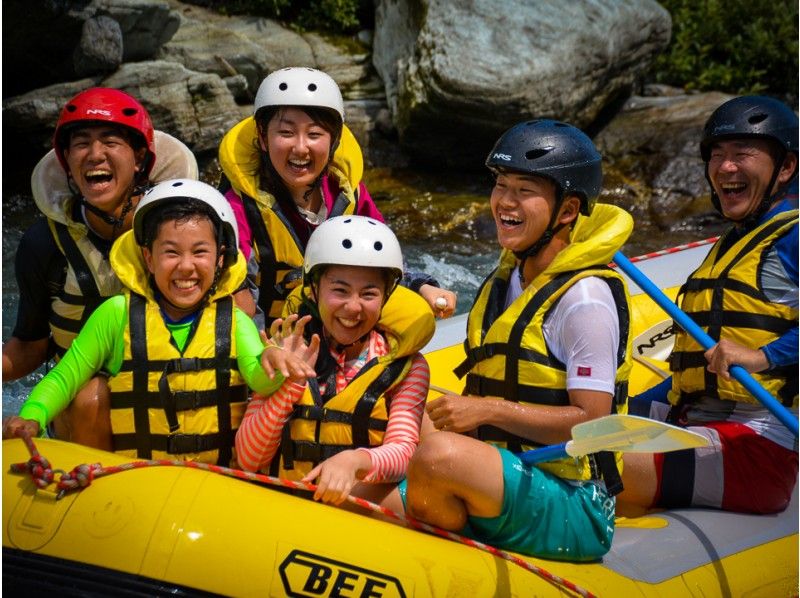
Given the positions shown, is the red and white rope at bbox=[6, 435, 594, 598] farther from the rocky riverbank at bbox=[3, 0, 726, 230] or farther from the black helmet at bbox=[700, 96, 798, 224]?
the rocky riverbank at bbox=[3, 0, 726, 230]

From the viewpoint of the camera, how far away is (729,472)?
3125 mm

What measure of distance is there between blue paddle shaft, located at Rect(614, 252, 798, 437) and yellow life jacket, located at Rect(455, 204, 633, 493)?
389 mm

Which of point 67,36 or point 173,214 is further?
point 67,36

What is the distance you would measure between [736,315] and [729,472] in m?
0.47

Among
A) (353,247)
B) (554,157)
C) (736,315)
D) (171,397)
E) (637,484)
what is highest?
(554,157)

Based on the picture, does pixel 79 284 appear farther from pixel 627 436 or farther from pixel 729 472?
pixel 729 472

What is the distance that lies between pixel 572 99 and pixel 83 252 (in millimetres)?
6083

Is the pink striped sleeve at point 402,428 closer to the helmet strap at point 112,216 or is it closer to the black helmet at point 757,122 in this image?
the helmet strap at point 112,216

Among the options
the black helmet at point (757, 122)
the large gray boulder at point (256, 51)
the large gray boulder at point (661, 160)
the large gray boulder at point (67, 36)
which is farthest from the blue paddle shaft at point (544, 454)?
the large gray boulder at point (256, 51)

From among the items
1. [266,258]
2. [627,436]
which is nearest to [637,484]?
[627,436]

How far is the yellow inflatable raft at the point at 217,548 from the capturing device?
247 centimetres

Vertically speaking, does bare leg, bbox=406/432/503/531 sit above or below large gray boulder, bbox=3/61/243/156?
below

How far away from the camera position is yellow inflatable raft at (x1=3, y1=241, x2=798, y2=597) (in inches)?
97.2

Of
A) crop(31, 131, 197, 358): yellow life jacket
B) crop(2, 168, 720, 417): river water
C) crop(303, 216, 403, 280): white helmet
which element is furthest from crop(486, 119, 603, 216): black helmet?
crop(2, 168, 720, 417): river water
